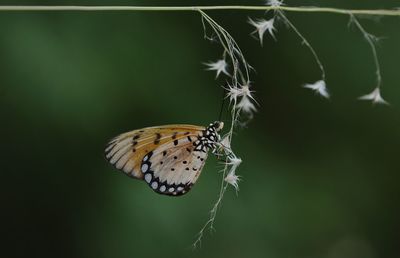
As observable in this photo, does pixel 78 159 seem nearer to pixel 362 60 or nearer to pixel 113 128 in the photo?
pixel 113 128

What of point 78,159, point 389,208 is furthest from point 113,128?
point 389,208

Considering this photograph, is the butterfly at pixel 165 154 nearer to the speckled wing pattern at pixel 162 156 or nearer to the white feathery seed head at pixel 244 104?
the speckled wing pattern at pixel 162 156

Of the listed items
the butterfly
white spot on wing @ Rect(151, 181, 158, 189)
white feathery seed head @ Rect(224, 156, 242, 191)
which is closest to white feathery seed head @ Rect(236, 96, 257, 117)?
→ white feathery seed head @ Rect(224, 156, 242, 191)

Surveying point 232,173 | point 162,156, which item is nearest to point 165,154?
point 162,156

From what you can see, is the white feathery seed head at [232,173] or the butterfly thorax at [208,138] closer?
the white feathery seed head at [232,173]

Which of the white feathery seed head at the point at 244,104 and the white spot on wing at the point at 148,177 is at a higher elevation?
the white feathery seed head at the point at 244,104

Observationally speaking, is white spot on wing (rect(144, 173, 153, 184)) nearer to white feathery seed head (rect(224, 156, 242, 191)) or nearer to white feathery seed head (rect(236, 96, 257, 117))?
white feathery seed head (rect(224, 156, 242, 191))

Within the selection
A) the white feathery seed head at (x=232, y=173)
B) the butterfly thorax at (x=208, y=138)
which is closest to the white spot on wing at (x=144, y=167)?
the butterfly thorax at (x=208, y=138)
